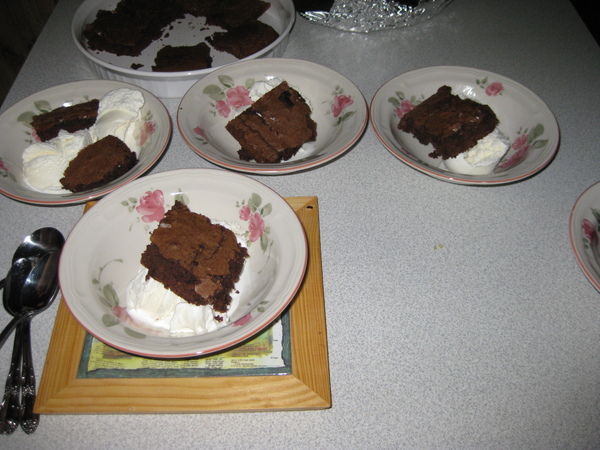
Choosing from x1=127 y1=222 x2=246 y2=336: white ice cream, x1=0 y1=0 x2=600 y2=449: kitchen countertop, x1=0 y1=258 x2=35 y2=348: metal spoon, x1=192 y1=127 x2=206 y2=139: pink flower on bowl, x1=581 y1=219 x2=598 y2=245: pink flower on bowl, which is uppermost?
x1=192 y1=127 x2=206 y2=139: pink flower on bowl

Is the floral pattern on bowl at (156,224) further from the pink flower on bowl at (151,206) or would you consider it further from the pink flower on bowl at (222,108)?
the pink flower on bowl at (222,108)

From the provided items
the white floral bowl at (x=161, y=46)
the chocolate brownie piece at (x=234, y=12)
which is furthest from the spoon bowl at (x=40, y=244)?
the chocolate brownie piece at (x=234, y=12)

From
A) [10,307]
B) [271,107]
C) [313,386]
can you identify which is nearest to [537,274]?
[313,386]

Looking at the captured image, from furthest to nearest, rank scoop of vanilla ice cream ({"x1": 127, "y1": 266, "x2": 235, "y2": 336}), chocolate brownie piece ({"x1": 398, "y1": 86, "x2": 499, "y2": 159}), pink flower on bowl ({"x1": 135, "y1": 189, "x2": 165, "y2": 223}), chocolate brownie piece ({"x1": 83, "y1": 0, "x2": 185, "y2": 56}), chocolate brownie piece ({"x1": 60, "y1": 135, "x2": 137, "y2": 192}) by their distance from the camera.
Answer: chocolate brownie piece ({"x1": 83, "y1": 0, "x2": 185, "y2": 56}) < chocolate brownie piece ({"x1": 398, "y1": 86, "x2": 499, "y2": 159}) < chocolate brownie piece ({"x1": 60, "y1": 135, "x2": 137, "y2": 192}) < pink flower on bowl ({"x1": 135, "y1": 189, "x2": 165, "y2": 223}) < scoop of vanilla ice cream ({"x1": 127, "y1": 266, "x2": 235, "y2": 336})

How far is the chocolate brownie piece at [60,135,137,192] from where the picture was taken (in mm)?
1135

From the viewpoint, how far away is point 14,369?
88 centimetres

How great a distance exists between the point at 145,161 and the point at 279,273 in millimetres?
564

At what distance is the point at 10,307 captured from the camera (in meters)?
0.98

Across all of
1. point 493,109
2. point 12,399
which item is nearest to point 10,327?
point 12,399

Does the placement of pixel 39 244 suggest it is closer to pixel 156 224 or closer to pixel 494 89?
pixel 156 224

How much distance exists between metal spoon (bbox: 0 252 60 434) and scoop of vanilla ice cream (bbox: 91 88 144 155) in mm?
415

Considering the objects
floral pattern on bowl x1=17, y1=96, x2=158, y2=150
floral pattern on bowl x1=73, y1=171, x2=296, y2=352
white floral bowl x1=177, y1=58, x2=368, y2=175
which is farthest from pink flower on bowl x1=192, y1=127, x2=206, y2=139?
floral pattern on bowl x1=73, y1=171, x2=296, y2=352

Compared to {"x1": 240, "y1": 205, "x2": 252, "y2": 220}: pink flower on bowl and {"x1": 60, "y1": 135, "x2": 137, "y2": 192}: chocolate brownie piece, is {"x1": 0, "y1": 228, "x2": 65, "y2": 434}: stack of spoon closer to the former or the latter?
{"x1": 60, "y1": 135, "x2": 137, "y2": 192}: chocolate brownie piece

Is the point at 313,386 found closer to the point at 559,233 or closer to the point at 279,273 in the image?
the point at 279,273
